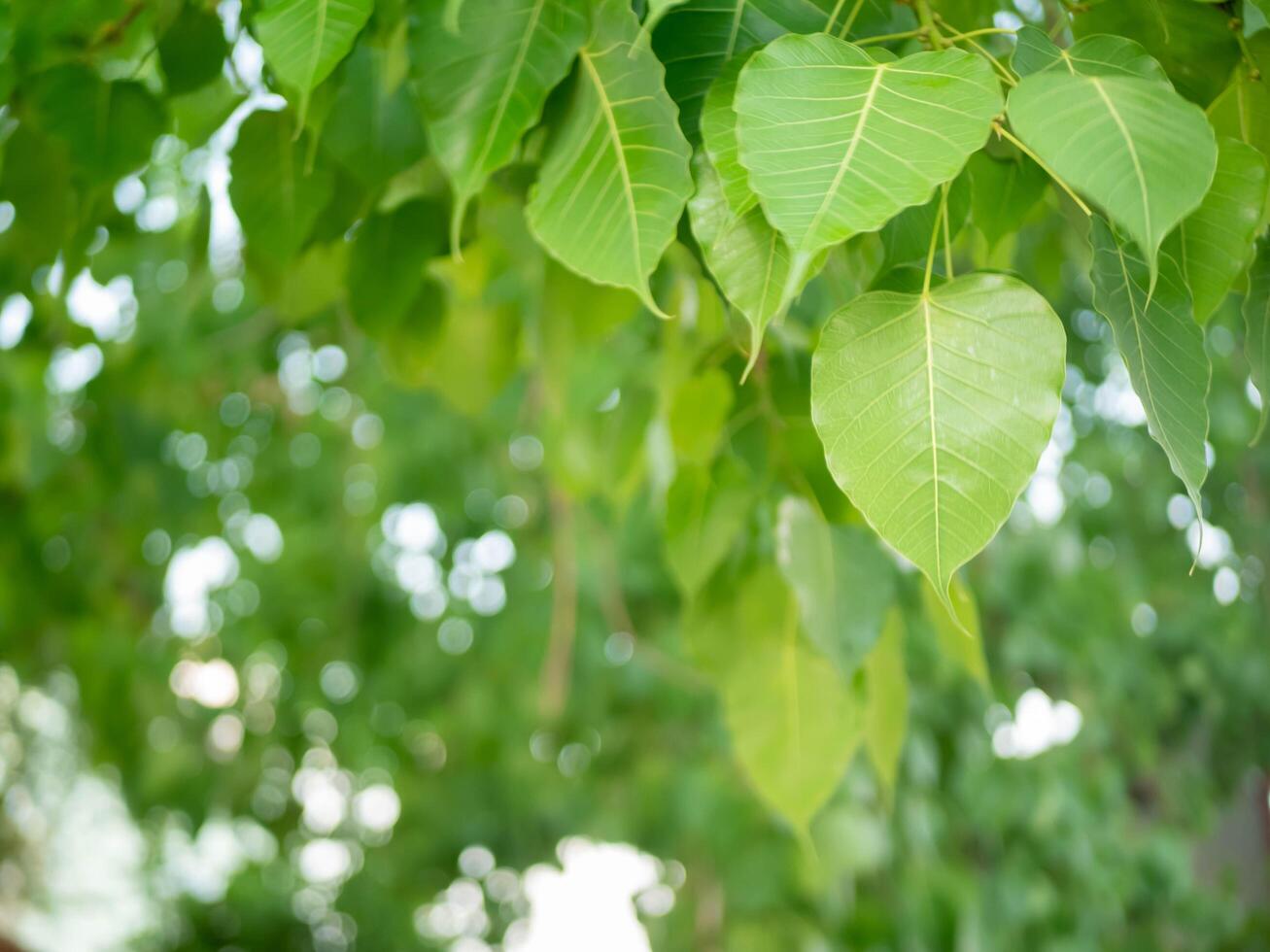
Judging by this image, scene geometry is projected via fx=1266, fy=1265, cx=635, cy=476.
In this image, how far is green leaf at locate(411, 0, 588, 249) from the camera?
44cm

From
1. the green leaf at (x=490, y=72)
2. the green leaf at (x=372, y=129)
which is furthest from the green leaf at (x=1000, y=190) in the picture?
the green leaf at (x=372, y=129)

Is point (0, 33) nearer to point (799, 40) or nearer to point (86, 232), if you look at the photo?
point (86, 232)

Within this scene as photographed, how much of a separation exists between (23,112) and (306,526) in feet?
4.55

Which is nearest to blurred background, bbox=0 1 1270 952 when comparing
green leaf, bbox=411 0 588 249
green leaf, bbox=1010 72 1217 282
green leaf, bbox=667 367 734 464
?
green leaf, bbox=667 367 734 464

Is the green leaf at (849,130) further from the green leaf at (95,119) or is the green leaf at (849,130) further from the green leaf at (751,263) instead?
the green leaf at (95,119)

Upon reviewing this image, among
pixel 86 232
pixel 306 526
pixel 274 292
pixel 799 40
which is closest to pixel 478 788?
pixel 306 526

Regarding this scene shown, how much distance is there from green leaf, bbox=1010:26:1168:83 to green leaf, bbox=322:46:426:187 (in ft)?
0.98

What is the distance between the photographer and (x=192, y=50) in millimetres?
560

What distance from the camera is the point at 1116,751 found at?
1937mm

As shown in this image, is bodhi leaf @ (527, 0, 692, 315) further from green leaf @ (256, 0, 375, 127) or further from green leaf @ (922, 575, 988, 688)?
green leaf @ (922, 575, 988, 688)

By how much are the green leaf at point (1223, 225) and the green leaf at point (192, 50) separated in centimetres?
41

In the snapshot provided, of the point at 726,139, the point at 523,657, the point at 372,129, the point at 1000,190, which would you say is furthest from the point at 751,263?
the point at 523,657

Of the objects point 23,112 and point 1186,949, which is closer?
point 23,112

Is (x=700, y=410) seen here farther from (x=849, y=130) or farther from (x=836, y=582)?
(x=849, y=130)
